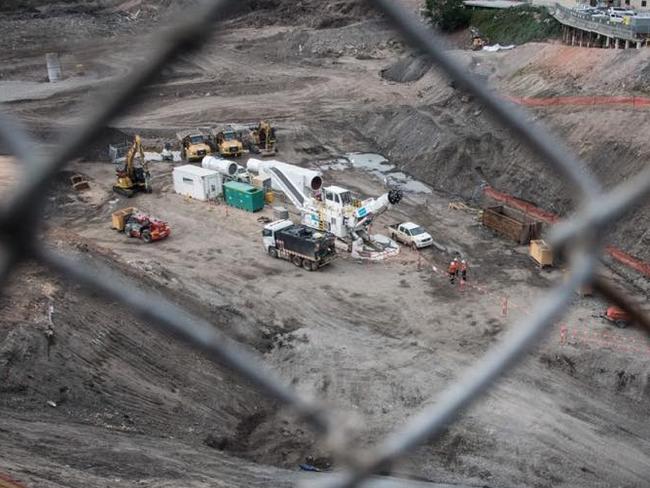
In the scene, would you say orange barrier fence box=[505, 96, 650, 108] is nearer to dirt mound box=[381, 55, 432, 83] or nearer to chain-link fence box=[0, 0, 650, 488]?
dirt mound box=[381, 55, 432, 83]

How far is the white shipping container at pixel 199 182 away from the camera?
1493 centimetres

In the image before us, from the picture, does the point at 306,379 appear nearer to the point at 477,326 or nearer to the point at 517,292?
the point at 477,326

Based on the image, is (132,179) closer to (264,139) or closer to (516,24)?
(264,139)

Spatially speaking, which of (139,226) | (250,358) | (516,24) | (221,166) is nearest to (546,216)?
(221,166)

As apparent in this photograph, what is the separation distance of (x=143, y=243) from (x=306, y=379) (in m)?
5.33

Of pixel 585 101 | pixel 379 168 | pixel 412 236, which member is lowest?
pixel 379 168

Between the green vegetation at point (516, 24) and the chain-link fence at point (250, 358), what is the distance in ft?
80.0

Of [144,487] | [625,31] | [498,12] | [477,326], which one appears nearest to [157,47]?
[144,487]

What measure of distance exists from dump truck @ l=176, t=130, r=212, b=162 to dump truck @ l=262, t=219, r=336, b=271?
5.45m

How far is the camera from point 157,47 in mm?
708

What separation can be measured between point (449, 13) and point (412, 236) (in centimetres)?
1735

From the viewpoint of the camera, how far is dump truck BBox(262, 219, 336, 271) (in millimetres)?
11633

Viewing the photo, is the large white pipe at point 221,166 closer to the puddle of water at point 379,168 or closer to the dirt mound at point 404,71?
the puddle of water at point 379,168

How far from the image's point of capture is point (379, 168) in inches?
691
